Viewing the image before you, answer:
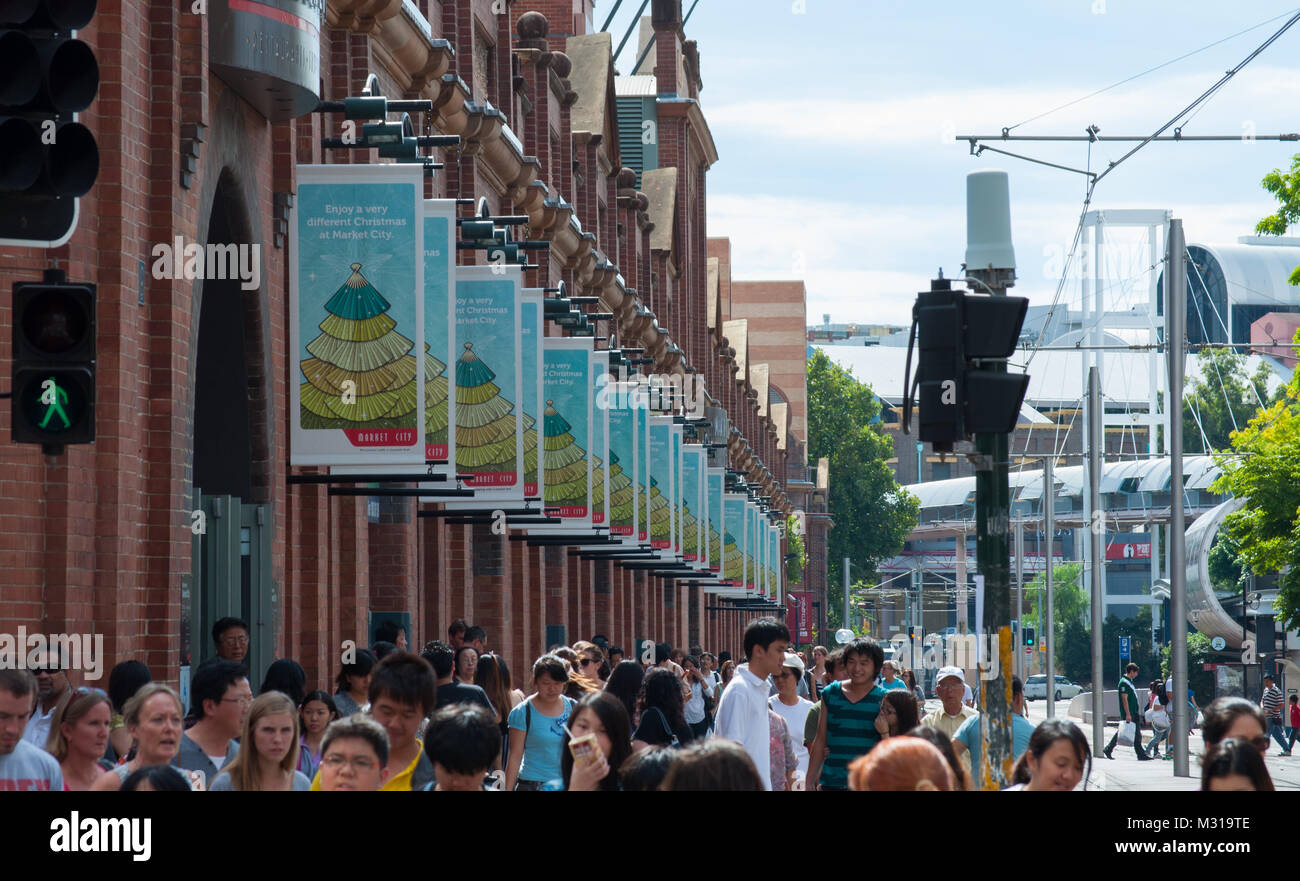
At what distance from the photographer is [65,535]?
11.9 meters

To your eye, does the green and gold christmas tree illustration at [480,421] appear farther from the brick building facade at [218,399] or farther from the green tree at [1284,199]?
the green tree at [1284,199]

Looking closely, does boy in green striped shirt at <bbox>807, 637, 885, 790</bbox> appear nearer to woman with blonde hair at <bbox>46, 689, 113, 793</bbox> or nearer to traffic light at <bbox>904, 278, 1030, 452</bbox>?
traffic light at <bbox>904, 278, 1030, 452</bbox>

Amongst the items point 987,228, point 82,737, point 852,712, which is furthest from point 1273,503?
point 82,737

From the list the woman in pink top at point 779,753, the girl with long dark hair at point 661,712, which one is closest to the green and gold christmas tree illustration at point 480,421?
the woman in pink top at point 779,753

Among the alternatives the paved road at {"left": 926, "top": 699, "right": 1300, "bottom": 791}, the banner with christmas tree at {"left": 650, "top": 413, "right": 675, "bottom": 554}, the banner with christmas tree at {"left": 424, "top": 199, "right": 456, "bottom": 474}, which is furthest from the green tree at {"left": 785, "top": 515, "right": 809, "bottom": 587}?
the banner with christmas tree at {"left": 424, "top": 199, "right": 456, "bottom": 474}

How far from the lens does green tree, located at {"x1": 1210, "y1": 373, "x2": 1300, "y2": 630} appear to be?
108 feet

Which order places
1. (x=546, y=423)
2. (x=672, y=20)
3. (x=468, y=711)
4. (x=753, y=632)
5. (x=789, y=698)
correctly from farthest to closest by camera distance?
(x=672, y=20), (x=546, y=423), (x=789, y=698), (x=753, y=632), (x=468, y=711)

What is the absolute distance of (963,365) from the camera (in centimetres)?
969

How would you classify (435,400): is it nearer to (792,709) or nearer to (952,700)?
(792,709)

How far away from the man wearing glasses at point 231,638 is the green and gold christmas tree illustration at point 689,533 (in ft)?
88.1

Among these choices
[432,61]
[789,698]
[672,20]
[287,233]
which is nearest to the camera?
[789,698]
